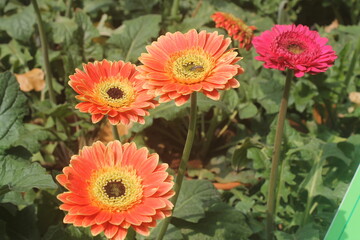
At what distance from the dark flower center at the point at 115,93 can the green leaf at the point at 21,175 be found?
0.26 metres

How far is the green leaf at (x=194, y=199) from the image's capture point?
5.82ft

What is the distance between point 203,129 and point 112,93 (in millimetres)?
→ 1205

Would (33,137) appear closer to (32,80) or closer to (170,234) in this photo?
(32,80)

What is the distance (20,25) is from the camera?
2.49 meters

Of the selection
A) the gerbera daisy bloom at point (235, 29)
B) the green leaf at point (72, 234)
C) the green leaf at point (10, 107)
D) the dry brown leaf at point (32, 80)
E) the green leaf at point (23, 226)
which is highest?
the gerbera daisy bloom at point (235, 29)

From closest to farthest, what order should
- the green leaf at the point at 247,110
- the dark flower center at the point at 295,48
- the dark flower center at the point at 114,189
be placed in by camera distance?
the dark flower center at the point at 114,189, the dark flower center at the point at 295,48, the green leaf at the point at 247,110

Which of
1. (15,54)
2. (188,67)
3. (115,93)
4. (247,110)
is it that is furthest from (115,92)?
(15,54)

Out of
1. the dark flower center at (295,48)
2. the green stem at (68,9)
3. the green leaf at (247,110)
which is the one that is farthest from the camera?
the green stem at (68,9)

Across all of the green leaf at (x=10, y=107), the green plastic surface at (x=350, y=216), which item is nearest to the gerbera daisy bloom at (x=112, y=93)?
the green leaf at (x=10, y=107)

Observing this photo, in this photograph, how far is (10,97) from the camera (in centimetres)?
173

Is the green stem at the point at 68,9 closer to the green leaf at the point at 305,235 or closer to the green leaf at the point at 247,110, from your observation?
the green leaf at the point at 247,110

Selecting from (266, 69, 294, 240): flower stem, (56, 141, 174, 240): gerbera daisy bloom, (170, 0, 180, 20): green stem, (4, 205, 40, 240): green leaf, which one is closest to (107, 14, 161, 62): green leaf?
(170, 0, 180, 20): green stem

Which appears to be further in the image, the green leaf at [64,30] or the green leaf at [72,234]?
the green leaf at [64,30]

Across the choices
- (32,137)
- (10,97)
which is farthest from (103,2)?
(10,97)
